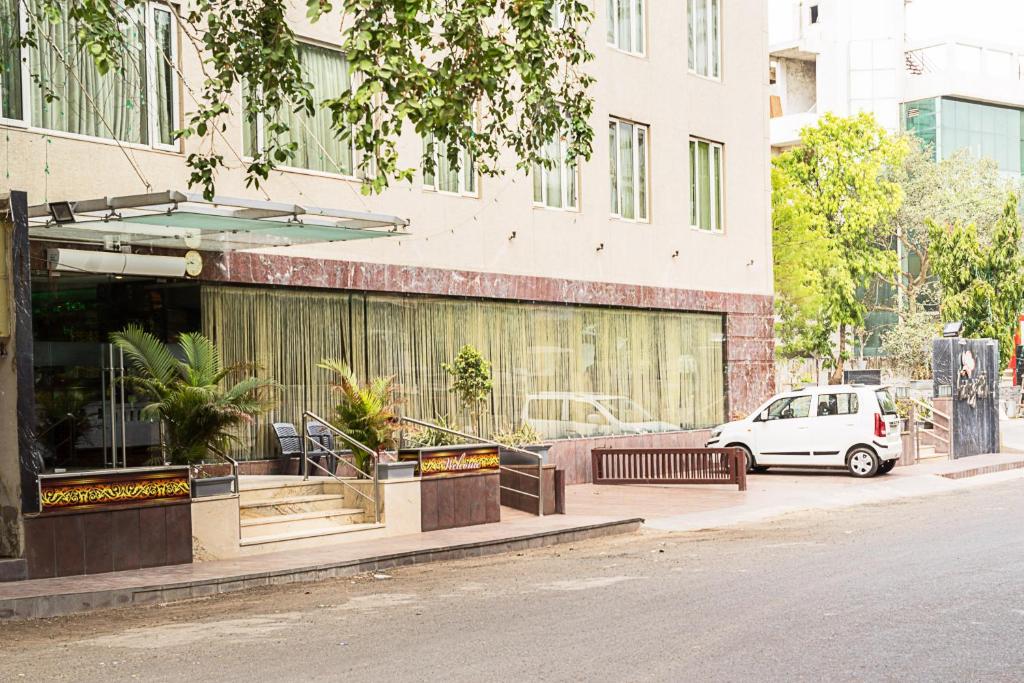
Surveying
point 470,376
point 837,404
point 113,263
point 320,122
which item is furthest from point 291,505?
point 837,404

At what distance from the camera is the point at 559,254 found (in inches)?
910

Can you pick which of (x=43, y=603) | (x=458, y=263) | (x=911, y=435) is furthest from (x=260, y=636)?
(x=911, y=435)

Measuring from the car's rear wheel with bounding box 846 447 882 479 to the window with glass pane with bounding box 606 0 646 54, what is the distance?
8588mm

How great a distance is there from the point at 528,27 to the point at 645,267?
13819mm

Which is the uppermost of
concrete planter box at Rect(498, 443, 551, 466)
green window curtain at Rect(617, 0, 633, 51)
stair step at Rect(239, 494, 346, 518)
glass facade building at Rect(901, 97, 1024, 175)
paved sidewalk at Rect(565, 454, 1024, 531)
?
glass facade building at Rect(901, 97, 1024, 175)

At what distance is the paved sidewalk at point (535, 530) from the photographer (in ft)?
38.4

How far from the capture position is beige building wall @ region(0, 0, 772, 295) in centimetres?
1597

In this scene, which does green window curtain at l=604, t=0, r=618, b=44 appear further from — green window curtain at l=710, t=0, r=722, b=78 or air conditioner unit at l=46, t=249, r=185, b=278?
air conditioner unit at l=46, t=249, r=185, b=278

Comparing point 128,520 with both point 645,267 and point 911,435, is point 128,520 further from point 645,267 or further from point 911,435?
point 911,435

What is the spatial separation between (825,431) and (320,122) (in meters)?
11.0

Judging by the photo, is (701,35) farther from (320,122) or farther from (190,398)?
(190,398)

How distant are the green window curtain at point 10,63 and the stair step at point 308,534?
5602 millimetres

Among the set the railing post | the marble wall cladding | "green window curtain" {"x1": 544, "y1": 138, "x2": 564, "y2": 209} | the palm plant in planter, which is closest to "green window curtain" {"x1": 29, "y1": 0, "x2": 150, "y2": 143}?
the marble wall cladding

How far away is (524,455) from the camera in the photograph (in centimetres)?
1820
